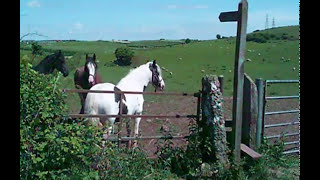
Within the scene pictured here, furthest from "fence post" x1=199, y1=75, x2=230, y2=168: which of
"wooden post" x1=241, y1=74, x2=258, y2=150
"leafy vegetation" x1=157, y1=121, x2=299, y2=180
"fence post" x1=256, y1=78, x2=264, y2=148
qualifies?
"fence post" x1=256, y1=78, x2=264, y2=148

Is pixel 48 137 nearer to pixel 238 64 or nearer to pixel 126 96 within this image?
pixel 238 64

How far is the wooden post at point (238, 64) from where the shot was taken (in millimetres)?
4836

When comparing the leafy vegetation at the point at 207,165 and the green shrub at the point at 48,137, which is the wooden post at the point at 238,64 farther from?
the green shrub at the point at 48,137

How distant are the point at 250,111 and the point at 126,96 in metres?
Answer: 2.28

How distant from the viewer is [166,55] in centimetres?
2814

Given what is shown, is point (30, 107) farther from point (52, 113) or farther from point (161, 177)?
point (161, 177)

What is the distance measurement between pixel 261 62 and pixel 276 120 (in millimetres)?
15537

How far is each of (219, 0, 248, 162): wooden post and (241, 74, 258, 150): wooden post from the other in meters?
0.48

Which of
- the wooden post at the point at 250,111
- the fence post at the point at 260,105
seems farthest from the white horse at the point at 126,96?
the fence post at the point at 260,105

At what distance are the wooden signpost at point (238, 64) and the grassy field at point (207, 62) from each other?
938cm

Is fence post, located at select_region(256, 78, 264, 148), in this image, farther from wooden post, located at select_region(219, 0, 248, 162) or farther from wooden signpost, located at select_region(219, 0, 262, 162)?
wooden post, located at select_region(219, 0, 248, 162)

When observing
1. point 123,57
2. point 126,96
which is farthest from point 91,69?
point 123,57

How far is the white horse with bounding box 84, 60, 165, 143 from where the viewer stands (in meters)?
6.16
